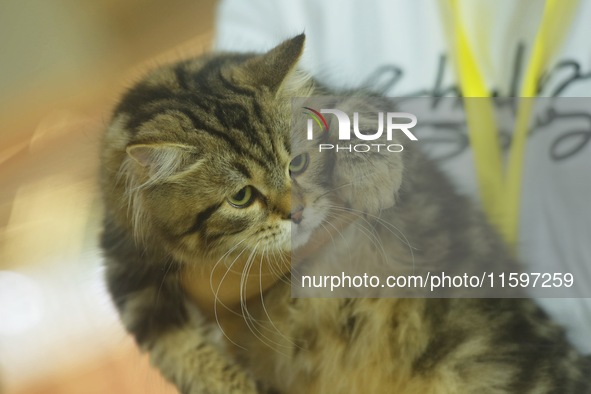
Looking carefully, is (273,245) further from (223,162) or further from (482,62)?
(482,62)

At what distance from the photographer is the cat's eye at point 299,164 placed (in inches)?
25.9

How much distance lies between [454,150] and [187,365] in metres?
0.46

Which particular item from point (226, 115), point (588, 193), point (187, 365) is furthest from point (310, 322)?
point (588, 193)

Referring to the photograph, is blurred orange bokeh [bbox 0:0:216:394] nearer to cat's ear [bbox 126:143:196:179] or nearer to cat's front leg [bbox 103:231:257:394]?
cat's front leg [bbox 103:231:257:394]

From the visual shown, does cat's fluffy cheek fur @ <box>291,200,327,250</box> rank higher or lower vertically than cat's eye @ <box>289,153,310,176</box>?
lower

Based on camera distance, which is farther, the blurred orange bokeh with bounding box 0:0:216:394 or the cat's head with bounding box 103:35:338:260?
the blurred orange bokeh with bounding box 0:0:216:394

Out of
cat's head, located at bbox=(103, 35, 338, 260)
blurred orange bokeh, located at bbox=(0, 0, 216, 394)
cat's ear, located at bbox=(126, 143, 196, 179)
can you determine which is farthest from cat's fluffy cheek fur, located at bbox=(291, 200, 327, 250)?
blurred orange bokeh, located at bbox=(0, 0, 216, 394)

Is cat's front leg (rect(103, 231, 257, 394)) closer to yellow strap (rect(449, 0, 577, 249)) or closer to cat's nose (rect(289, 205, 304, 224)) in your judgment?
cat's nose (rect(289, 205, 304, 224))


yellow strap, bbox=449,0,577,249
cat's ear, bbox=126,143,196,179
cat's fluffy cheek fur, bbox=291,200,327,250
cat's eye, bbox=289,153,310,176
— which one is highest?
yellow strap, bbox=449,0,577,249

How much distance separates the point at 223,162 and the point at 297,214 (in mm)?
113

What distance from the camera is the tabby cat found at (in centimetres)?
65

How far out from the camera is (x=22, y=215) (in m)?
0.79

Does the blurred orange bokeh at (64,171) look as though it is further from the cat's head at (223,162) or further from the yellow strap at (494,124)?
the yellow strap at (494,124)

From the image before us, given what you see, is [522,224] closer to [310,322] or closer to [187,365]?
[310,322]
